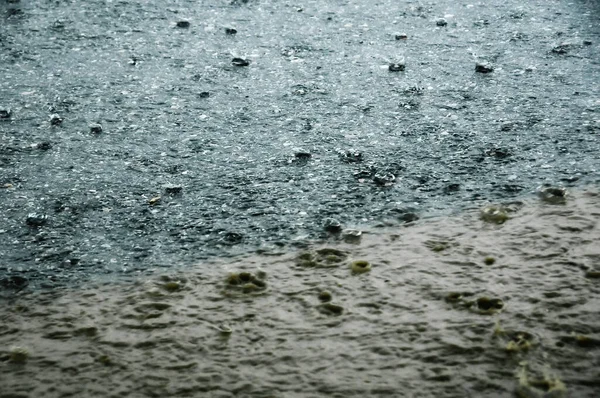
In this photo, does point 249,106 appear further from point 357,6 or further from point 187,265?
point 357,6

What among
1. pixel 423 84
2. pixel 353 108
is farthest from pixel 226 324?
pixel 423 84

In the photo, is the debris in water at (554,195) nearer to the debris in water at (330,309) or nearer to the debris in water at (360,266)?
the debris in water at (360,266)

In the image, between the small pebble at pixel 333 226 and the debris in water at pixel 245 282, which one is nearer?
the debris in water at pixel 245 282

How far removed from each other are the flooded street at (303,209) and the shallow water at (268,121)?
11 mm

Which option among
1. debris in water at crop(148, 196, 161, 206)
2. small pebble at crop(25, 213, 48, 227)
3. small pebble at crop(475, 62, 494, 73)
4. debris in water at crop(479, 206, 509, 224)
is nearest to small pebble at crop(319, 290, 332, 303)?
debris in water at crop(479, 206, 509, 224)

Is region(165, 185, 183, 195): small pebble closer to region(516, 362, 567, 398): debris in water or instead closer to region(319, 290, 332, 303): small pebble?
region(319, 290, 332, 303): small pebble

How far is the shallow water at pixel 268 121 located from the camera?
2062 mm

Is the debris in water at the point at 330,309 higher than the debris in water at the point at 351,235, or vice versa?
the debris in water at the point at 351,235

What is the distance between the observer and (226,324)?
1.67 metres

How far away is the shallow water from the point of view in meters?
2.06

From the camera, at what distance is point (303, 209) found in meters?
2.11

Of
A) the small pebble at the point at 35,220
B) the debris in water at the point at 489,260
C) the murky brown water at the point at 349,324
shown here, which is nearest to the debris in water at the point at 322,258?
the murky brown water at the point at 349,324

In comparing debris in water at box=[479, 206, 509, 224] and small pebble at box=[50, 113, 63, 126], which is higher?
small pebble at box=[50, 113, 63, 126]

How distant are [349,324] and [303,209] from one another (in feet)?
1.77
